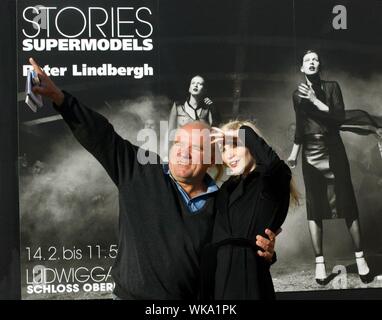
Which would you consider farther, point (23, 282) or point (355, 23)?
point (355, 23)

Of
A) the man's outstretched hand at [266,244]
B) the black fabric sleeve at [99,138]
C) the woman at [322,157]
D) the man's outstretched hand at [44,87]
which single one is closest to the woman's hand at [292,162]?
the woman at [322,157]

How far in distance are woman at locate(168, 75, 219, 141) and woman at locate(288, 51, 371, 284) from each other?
700 millimetres

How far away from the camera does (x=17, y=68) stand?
5.46 metres

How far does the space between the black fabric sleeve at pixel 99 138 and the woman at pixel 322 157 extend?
169cm

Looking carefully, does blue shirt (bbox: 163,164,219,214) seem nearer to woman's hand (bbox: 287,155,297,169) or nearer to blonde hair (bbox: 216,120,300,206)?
blonde hair (bbox: 216,120,300,206)

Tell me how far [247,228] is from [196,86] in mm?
1579

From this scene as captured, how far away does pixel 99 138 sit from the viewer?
4301 millimetres

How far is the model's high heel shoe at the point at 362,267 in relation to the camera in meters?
5.71

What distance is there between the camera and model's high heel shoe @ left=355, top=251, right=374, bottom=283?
571cm

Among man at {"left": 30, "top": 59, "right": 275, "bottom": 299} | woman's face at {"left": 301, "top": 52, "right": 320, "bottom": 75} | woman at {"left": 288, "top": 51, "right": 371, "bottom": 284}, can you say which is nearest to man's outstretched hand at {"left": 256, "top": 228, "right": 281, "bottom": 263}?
man at {"left": 30, "top": 59, "right": 275, "bottom": 299}

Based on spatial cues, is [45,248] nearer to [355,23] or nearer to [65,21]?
[65,21]

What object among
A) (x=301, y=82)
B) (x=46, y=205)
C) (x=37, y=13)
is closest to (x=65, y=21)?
(x=37, y=13)
